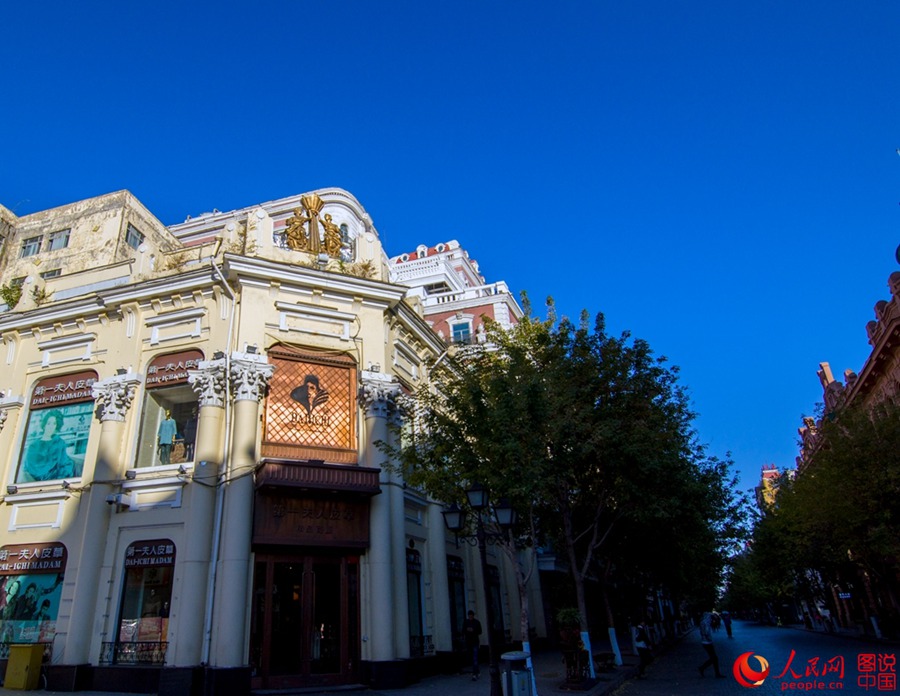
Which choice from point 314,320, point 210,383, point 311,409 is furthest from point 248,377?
point 314,320

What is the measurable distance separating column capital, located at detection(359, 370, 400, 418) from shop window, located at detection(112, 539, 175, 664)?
5.85 m

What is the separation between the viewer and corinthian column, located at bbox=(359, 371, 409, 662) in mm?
14492

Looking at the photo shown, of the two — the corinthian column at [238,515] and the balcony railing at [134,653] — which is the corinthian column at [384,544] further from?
the balcony railing at [134,653]

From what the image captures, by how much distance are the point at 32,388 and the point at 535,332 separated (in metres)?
15.7

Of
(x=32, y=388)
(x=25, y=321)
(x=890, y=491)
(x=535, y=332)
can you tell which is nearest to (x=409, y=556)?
(x=535, y=332)

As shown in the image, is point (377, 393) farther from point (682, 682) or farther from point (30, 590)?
point (682, 682)

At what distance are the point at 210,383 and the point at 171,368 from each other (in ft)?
6.13

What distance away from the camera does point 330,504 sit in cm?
1520

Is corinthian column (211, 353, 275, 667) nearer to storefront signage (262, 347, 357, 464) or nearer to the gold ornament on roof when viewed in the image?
storefront signage (262, 347, 357, 464)

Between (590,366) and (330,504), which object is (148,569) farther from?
(590,366)

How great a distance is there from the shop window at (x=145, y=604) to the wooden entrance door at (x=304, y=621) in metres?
2.18

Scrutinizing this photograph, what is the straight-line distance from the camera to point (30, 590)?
15.3m

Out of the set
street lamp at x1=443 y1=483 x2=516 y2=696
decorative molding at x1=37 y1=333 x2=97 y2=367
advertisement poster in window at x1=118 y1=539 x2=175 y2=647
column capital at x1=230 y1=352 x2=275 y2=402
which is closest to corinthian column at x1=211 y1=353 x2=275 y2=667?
column capital at x1=230 y1=352 x2=275 y2=402

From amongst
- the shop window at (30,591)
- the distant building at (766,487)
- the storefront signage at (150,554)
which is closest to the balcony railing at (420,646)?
the storefront signage at (150,554)
